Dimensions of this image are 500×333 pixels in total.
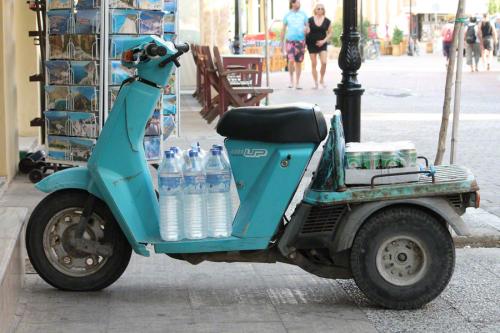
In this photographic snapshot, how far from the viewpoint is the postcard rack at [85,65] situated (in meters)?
9.42

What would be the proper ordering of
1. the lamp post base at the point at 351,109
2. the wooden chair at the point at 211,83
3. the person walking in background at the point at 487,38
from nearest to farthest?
the lamp post base at the point at 351,109 → the wooden chair at the point at 211,83 → the person walking in background at the point at 487,38

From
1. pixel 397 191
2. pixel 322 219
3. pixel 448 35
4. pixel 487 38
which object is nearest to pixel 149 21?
pixel 322 219

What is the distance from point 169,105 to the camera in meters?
10.9

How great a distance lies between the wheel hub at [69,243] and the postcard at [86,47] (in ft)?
11.4

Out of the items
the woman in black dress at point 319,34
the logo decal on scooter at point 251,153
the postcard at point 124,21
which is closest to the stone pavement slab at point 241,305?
the logo decal on scooter at point 251,153

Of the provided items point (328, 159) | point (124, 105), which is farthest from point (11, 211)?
point (328, 159)

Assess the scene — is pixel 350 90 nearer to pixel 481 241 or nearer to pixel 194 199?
pixel 481 241

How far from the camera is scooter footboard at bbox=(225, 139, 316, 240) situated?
19.6 ft

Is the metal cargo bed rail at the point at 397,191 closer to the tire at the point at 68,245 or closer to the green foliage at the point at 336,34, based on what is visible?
the tire at the point at 68,245

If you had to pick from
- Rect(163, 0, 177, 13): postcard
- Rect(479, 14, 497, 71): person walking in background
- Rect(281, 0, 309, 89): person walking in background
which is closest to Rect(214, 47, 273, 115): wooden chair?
Rect(163, 0, 177, 13): postcard

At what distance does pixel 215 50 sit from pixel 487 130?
427 centimetres

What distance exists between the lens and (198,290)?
639 cm

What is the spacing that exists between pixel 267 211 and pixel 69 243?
121cm

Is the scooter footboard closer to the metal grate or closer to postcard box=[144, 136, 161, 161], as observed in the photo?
the metal grate
